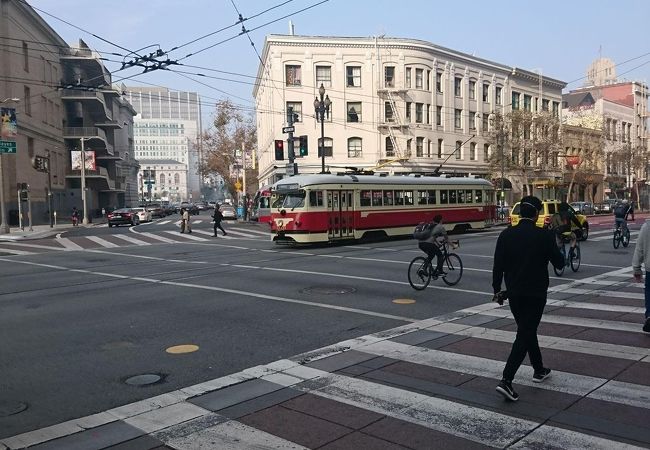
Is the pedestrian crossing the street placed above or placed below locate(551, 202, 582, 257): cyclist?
below

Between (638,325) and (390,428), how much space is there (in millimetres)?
5623

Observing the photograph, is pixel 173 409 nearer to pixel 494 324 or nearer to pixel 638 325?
pixel 494 324

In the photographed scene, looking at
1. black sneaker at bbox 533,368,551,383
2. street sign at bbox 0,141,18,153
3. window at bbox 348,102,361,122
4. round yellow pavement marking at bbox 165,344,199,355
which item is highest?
window at bbox 348,102,361,122

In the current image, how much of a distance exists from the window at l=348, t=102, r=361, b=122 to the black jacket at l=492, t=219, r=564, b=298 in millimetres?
44671

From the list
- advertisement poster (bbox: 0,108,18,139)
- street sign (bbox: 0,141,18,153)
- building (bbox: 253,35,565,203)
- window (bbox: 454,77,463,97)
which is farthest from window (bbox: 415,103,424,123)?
street sign (bbox: 0,141,18,153)

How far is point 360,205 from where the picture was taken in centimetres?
2450

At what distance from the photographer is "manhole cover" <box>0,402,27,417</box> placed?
17.5 ft

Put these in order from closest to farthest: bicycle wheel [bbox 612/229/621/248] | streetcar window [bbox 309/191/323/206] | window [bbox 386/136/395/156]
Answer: bicycle wheel [bbox 612/229/621/248] → streetcar window [bbox 309/191/323/206] → window [bbox 386/136/395/156]

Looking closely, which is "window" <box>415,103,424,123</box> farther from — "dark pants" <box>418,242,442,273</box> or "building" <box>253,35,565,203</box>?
"dark pants" <box>418,242,442,273</box>

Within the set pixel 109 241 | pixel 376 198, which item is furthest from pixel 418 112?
pixel 109 241

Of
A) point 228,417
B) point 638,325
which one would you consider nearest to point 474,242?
point 638,325

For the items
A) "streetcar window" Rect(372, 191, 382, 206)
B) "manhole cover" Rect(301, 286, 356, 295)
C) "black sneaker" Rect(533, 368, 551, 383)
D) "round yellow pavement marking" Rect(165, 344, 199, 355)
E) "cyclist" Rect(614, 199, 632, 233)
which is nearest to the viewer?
"black sneaker" Rect(533, 368, 551, 383)

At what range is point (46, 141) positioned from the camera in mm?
53938

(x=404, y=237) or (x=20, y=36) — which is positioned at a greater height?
(x=20, y=36)
